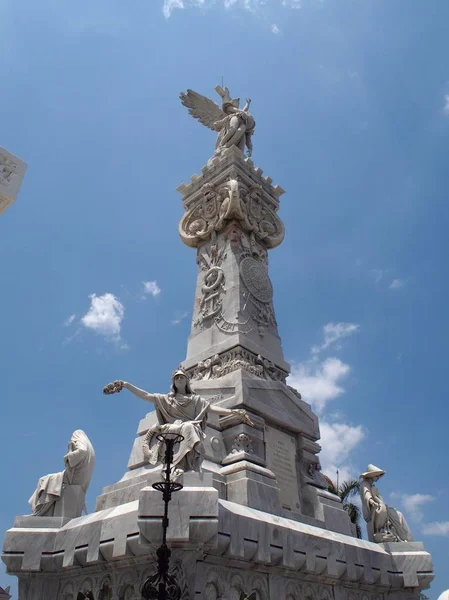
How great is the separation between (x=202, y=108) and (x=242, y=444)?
1315cm

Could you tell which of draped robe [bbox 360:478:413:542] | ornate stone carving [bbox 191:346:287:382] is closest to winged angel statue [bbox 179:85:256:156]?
ornate stone carving [bbox 191:346:287:382]

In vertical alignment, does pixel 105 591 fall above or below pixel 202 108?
below

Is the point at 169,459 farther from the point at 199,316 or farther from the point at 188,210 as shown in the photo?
the point at 188,210

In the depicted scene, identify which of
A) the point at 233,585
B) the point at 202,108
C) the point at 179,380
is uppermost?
the point at 202,108

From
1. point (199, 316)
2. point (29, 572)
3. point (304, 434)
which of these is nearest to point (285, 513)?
point (304, 434)

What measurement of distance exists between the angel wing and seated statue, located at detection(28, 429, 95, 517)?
502 inches

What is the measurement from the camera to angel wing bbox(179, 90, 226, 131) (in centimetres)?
1925

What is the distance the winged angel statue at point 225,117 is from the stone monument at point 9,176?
11.2 m

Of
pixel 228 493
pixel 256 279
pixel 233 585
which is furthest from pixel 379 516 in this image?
pixel 256 279

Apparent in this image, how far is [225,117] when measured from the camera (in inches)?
722

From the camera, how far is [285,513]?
33.1ft

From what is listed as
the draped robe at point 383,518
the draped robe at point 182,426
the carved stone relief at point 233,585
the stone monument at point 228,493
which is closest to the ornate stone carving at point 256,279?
the stone monument at point 228,493

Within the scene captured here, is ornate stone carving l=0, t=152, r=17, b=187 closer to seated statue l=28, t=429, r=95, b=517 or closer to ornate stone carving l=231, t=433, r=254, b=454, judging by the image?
seated statue l=28, t=429, r=95, b=517

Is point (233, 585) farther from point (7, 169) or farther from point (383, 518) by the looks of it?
point (7, 169)
